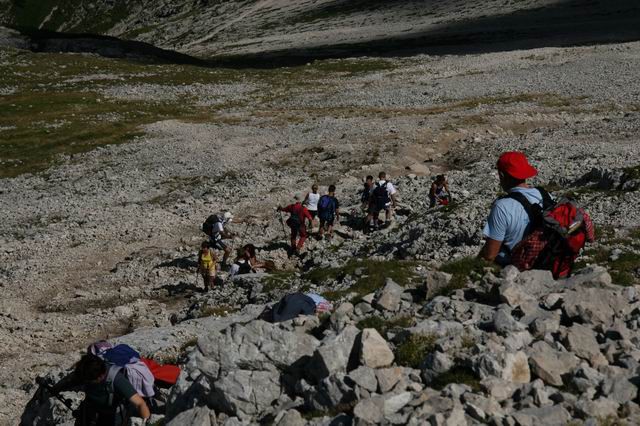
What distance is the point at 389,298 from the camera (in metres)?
12.2

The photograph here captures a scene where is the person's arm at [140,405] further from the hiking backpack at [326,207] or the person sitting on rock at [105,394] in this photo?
the hiking backpack at [326,207]

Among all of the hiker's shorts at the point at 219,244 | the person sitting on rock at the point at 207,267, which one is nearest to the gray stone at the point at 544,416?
the person sitting on rock at the point at 207,267

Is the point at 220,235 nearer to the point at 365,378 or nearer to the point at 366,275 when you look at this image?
the point at 366,275

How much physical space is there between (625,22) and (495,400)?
447ft

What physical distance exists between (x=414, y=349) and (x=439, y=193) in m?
20.0

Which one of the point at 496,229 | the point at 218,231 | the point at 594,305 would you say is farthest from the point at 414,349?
the point at 218,231

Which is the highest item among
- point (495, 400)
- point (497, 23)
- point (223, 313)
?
point (495, 400)

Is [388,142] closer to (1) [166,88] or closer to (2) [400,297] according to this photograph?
(2) [400,297]

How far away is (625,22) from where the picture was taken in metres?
127

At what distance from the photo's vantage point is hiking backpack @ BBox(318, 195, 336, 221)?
2878 centimetres

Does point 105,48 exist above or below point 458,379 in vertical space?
below

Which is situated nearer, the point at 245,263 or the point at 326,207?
the point at 245,263

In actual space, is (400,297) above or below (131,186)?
above

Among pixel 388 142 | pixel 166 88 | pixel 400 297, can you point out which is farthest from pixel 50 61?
pixel 400 297
